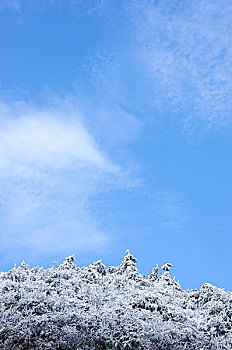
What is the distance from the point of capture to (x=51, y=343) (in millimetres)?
Result: 6914

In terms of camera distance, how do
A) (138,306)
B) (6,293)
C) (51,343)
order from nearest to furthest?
1. (51,343)
2. (6,293)
3. (138,306)

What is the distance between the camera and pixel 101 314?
730cm

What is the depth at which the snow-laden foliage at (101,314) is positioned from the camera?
6.97m

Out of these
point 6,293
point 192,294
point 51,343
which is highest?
point 192,294

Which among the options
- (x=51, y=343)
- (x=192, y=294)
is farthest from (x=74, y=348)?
(x=192, y=294)

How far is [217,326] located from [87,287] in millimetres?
2583

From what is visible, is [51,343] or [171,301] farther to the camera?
[171,301]

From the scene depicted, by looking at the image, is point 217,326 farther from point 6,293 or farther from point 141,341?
point 6,293

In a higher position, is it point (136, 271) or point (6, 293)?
point (136, 271)

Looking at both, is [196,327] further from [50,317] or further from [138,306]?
[50,317]

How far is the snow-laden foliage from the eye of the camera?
22.9 ft

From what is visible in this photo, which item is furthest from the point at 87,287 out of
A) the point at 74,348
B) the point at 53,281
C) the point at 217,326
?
the point at 217,326

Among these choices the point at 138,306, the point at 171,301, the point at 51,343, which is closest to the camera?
the point at 51,343

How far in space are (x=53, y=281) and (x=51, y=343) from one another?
5.47 feet
